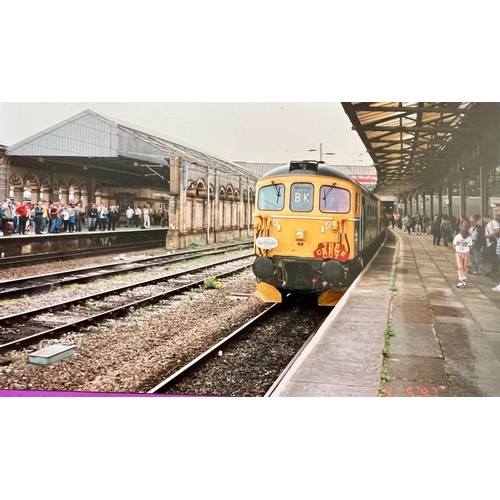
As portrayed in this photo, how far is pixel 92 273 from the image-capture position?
237 inches

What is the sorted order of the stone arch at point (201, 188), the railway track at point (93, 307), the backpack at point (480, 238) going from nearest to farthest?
the backpack at point (480, 238) < the railway track at point (93, 307) < the stone arch at point (201, 188)

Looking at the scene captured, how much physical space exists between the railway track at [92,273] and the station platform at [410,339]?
62.9 inches

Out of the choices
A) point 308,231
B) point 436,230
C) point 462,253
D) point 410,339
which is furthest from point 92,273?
point 462,253

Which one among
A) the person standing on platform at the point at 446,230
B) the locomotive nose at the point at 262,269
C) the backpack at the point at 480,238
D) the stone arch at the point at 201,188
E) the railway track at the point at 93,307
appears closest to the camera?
the backpack at the point at 480,238

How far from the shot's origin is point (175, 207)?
5977 mm

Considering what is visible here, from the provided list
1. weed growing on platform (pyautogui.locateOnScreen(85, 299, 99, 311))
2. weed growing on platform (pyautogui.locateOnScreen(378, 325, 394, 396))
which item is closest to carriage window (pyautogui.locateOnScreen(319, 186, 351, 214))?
weed growing on platform (pyautogui.locateOnScreen(378, 325, 394, 396))

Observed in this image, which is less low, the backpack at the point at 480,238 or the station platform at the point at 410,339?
the backpack at the point at 480,238

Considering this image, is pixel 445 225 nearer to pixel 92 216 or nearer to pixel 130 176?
pixel 130 176

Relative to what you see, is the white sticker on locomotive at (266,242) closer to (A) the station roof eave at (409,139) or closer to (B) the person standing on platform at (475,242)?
(A) the station roof eave at (409,139)

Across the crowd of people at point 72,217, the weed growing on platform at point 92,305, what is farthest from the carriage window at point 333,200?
the weed growing on platform at point 92,305

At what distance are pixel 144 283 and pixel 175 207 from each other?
1.00 m

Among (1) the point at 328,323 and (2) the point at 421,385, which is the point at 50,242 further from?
(2) the point at 421,385

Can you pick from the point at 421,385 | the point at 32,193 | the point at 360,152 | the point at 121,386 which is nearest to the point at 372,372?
the point at 421,385

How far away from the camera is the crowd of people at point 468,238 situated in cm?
465
